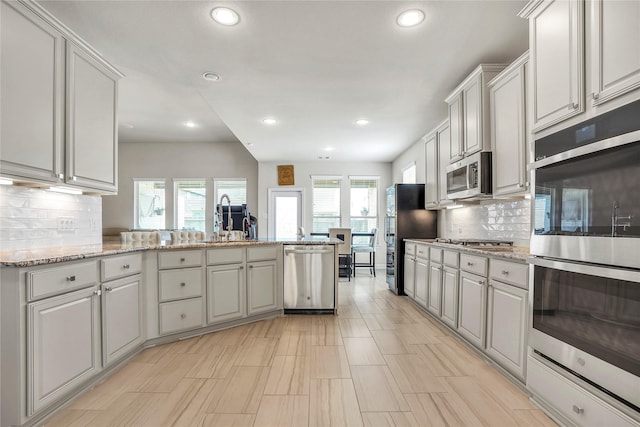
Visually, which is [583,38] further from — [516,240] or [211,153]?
[211,153]

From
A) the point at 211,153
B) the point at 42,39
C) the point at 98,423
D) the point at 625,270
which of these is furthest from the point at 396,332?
the point at 211,153

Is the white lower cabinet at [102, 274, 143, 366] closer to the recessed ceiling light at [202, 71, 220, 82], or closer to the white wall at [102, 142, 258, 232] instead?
the recessed ceiling light at [202, 71, 220, 82]

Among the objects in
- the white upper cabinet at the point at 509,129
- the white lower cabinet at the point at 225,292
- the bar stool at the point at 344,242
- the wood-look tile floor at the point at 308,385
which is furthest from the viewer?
the bar stool at the point at 344,242

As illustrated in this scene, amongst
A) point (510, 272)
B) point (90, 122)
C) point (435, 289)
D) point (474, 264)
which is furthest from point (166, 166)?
point (510, 272)

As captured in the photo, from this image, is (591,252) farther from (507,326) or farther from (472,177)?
(472,177)

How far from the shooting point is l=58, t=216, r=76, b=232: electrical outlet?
2.56m

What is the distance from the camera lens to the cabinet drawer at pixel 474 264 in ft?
8.00

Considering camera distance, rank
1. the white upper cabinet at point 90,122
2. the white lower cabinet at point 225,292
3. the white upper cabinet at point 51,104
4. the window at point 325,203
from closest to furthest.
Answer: the white upper cabinet at point 51,104, the white upper cabinet at point 90,122, the white lower cabinet at point 225,292, the window at point 325,203

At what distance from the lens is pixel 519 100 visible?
2.41m

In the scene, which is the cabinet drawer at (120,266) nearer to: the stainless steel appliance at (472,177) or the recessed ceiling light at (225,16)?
the recessed ceiling light at (225,16)

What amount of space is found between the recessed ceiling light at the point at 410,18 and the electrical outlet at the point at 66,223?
3025 mm

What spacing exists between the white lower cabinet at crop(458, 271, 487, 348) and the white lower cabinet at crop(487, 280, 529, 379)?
0.07 m

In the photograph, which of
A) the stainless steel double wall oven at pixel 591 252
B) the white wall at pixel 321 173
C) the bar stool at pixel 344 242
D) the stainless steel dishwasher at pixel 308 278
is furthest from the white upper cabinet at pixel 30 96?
the white wall at pixel 321 173

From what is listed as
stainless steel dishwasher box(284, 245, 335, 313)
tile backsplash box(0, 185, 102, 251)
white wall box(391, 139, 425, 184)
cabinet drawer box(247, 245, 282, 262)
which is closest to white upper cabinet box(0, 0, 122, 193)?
tile backsplash box(0, 185, 102, 251)
